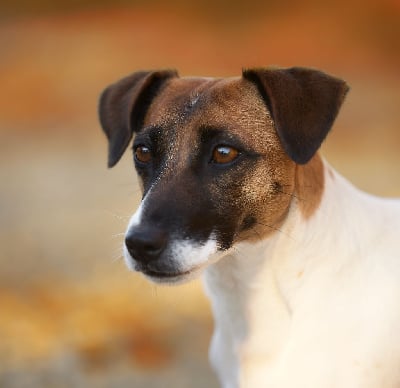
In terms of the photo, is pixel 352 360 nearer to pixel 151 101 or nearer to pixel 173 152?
pixel 173 152

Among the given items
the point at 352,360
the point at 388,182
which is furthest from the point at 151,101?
the point at 388,182

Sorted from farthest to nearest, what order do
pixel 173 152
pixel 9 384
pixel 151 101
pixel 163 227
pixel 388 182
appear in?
pixel 388 182 < pixel 9 384 < pixel 151 101 < pixel 173 152 < pixel 163 227

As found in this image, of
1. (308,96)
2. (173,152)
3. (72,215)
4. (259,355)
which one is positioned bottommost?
(72,215)

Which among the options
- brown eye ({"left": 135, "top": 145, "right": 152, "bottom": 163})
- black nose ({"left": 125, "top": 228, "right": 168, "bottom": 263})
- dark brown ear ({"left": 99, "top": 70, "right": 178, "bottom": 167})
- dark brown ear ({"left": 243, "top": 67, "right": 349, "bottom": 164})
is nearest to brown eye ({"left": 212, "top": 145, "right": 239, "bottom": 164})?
dark brown ear ({"left": 243, "top": 67, "right": 349, "bottom": 164})

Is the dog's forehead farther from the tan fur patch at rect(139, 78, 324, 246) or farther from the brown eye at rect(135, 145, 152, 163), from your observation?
the brown eye at rect(135, 145, 152, 163)

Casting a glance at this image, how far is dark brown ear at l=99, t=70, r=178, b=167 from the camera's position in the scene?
3.62m

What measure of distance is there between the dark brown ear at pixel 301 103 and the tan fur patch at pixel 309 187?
0.18m

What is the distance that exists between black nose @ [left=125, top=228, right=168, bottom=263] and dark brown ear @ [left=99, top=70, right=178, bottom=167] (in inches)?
30.6

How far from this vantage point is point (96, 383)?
5848 millimetres

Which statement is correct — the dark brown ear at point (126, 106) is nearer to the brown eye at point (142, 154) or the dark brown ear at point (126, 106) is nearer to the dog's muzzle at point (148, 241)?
the brown eye at point (142, 154)

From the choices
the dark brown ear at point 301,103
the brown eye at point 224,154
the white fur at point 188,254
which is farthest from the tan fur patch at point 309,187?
the white fur at point 188,254

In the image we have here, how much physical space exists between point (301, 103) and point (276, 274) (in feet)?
2.31

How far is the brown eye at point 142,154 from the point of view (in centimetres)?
329

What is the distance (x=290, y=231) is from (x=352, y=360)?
570 millimetres
